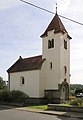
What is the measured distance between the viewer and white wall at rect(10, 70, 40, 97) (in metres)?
38.3

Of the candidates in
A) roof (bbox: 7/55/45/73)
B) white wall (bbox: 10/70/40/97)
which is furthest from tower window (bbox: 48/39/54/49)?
white wall (bbox: 10/70/40/97)

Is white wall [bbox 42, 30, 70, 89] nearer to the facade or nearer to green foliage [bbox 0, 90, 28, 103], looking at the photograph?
the facade

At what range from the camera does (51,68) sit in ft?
126

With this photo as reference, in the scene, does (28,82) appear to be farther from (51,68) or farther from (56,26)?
(56,26)

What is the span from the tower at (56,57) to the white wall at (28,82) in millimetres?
1607

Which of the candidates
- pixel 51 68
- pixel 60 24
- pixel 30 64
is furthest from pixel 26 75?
pixel 60 24

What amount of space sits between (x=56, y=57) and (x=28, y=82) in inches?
236

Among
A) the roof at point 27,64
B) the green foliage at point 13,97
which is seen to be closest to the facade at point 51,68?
the roof at point 27,64

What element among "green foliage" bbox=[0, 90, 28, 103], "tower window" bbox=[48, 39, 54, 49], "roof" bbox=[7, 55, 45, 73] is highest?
"tower window" bbox=[48, 39, 54, 49]

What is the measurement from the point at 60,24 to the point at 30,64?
7.75m

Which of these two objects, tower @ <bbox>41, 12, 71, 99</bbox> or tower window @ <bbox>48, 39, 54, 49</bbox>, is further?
tower window @ <bbox>48, 39, 54, 49</bbox>

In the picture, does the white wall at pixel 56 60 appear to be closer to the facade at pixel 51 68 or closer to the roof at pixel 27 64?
the facade at pixel 51 68

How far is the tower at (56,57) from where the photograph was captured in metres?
37.7

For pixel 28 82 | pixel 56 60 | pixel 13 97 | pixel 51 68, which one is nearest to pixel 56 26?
pixel 56 60
